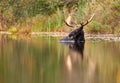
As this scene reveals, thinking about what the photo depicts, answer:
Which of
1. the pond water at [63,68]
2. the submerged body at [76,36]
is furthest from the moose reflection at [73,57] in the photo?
the submerged body at [76,36]

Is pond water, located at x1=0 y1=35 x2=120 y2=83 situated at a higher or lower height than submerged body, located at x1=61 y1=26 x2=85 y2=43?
Answer: lower

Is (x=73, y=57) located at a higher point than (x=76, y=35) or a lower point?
lower

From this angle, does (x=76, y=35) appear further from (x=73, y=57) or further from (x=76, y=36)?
(x=73, y=57)

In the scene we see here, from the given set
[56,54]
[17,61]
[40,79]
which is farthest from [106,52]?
[40,79]

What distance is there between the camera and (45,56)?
895 inches

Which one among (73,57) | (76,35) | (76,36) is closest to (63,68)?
(73,57)

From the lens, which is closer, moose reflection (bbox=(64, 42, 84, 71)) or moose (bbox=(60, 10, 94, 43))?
moose reflection (bbox=(64, 42, 84, 71))

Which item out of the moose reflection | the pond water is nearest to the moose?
the moose reflection

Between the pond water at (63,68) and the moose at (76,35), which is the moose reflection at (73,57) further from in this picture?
the moose at (76,35)

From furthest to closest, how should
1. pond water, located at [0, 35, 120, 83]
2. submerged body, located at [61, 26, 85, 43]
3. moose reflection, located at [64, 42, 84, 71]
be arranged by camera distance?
1. submerged body, located at [61, 26, 85, 43]
2. moose reflection, located at [64, 42, 84, 71]
3. pond water, located at [0, 35, 120, 83]

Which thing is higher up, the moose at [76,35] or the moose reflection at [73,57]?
the moose at [76,35]

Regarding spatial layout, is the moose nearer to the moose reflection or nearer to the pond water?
the moose reflection

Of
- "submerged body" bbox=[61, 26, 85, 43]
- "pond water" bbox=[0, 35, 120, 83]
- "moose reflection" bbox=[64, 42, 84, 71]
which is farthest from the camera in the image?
"submerged body" bbox=[61, 26, 85, 43]

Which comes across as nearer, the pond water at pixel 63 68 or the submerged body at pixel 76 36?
the pond water at pixel 63 68
